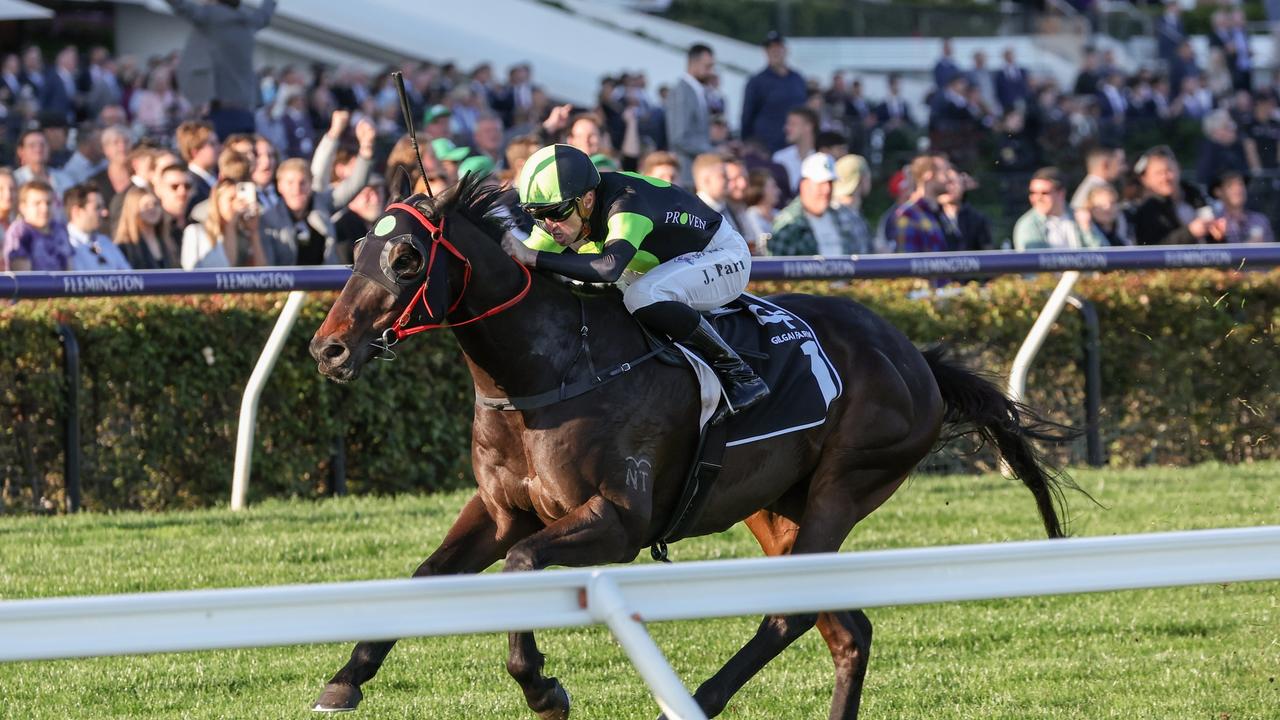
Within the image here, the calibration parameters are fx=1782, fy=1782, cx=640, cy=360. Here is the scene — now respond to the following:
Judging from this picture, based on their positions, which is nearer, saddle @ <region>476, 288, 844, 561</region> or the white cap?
saddle @ <region>476, 288, 844, 561</region>

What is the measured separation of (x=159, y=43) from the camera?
22.3 m

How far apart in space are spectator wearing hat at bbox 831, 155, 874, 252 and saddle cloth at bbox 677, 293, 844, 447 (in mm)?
4498

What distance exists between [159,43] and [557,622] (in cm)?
2082

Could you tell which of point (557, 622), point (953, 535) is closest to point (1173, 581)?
point (557, 622)

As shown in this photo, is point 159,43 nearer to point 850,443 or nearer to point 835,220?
point 835,220

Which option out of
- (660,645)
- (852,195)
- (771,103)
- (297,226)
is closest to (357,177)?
(297,226)

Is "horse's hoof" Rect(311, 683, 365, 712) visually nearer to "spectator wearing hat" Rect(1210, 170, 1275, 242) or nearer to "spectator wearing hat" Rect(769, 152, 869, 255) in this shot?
"spectator wearing hat" Rect(769, 152, 869, 255)

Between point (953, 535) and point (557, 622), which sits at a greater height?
point (557, 622)

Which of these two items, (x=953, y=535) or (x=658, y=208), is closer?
(x=658, y=208)

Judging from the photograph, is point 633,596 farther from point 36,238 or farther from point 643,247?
point 36,238

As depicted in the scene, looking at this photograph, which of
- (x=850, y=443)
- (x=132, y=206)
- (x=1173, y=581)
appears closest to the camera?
(x=1173, y=581)

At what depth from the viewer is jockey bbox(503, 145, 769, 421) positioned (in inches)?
180

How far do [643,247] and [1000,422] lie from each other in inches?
53.6

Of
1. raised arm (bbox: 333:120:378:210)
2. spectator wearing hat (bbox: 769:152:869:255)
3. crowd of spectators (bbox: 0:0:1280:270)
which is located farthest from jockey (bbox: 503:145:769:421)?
raised arm (bbox: 333:120:378:210)
